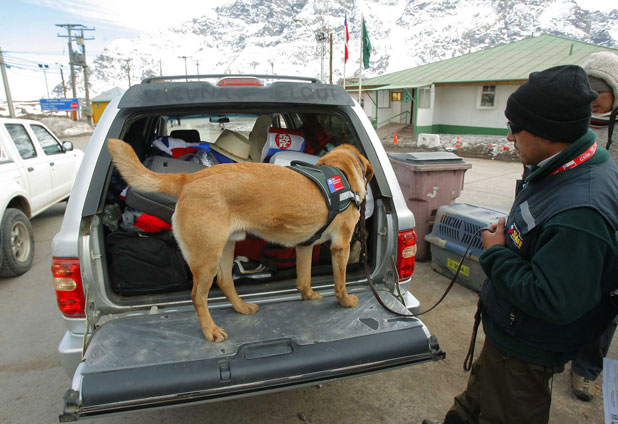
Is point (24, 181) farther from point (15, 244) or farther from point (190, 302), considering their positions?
point (190, 302)

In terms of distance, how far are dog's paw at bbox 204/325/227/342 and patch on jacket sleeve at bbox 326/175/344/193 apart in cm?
101

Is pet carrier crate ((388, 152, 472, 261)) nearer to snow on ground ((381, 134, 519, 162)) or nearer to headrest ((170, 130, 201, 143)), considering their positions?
headrest ((170, 130, 201, 143))

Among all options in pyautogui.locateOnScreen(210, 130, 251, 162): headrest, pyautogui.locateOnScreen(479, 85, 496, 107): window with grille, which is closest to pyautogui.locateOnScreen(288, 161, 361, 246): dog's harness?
pyautogui.locateOnScreen(210, 130, 251, 162): headrest

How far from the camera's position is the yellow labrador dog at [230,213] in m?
1.88

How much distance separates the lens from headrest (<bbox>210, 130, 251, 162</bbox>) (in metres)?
3.80

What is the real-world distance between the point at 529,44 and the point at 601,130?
74.6 feet

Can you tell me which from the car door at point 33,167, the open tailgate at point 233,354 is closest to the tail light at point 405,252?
the open tailgate at point 233,354

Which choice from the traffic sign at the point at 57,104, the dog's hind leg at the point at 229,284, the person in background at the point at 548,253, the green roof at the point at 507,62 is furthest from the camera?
the traffic sign at the point at 57,104

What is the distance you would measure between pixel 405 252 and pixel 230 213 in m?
1.15

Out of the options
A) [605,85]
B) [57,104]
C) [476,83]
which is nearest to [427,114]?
[476,83]

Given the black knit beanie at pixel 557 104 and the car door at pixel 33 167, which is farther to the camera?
the car door at pixel 33 167

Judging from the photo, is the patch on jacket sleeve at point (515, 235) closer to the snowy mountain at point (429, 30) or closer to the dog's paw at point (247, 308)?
the dog's paw at point (247, 308)

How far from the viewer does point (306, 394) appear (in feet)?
8.34

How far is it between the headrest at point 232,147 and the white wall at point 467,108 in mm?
17501
